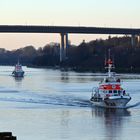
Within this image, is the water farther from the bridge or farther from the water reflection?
the bridge

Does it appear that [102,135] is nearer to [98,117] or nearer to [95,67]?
[98,117]

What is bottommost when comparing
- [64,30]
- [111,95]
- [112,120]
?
[112,120]

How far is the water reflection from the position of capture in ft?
109

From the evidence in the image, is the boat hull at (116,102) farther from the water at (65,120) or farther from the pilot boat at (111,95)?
the water at (65,120)

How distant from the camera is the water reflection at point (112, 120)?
109 feet

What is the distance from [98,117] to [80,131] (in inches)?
332

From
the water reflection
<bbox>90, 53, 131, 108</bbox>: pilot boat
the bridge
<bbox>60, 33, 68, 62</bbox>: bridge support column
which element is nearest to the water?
the water reflection

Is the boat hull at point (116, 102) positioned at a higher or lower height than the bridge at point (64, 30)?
lower

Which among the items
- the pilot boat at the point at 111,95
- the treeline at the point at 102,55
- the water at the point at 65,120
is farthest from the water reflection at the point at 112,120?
the treeline at the point at 102,55

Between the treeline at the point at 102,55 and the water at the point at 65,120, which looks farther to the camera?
the treeline at the point at 102,55

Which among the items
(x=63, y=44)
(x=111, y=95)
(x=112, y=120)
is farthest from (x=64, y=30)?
(x=112, y=120)

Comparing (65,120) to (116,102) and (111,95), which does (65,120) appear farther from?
(111,95)

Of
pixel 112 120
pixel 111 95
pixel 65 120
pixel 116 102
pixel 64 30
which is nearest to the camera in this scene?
pixel 65 120

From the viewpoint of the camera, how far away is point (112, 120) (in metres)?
40.6
